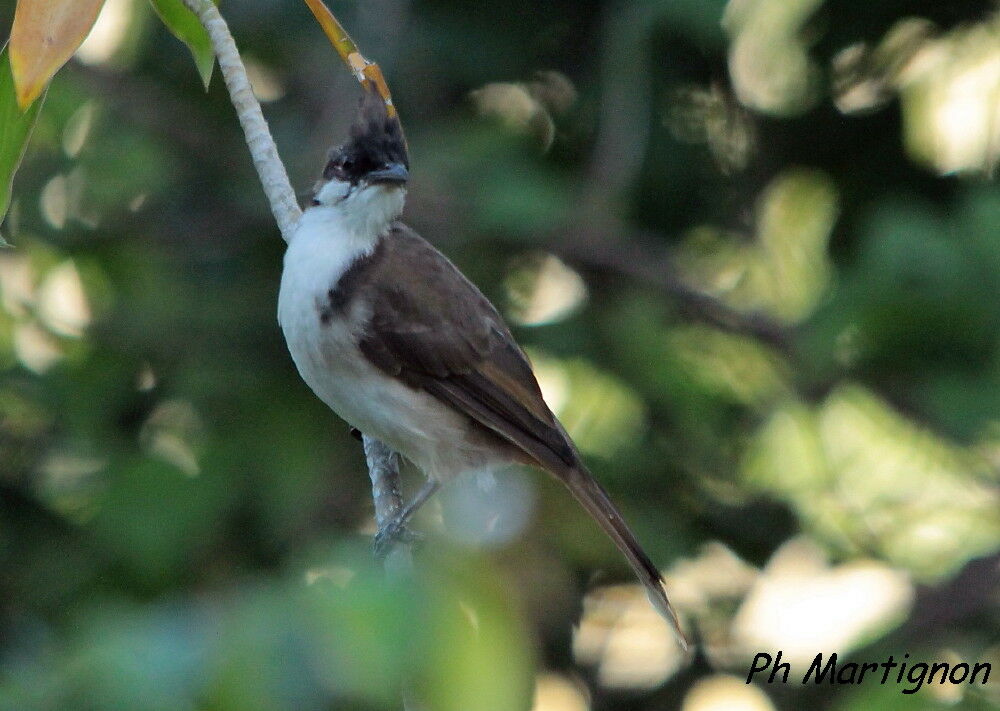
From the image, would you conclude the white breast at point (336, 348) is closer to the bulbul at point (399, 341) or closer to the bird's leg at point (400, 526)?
the bulbul at point (399, 341)

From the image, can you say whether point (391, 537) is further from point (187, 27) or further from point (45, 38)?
point (45, 38)

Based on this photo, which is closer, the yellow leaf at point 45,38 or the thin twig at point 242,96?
the yellow leaf at point 45,38

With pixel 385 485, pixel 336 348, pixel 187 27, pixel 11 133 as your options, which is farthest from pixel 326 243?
pixel 11 133

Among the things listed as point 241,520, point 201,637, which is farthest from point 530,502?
point 201,637

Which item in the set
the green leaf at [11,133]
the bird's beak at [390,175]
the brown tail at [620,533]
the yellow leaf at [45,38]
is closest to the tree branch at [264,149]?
the bird's beak at [390,175]

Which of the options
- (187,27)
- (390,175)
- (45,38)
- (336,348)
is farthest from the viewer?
(336,348)

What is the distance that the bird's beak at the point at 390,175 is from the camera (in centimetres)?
268

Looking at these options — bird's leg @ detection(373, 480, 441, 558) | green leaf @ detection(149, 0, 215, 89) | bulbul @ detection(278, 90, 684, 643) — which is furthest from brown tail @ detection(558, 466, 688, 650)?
green leaf @ detection(149, 0, 215, 89)

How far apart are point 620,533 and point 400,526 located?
0.49m

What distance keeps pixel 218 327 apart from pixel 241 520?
1.77ft

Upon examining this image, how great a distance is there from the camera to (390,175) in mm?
2674

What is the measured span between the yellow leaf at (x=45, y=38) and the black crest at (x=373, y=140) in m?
1.09

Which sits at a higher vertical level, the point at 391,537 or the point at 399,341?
the point at 399,341

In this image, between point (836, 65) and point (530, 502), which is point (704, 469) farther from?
point (836, 65)
